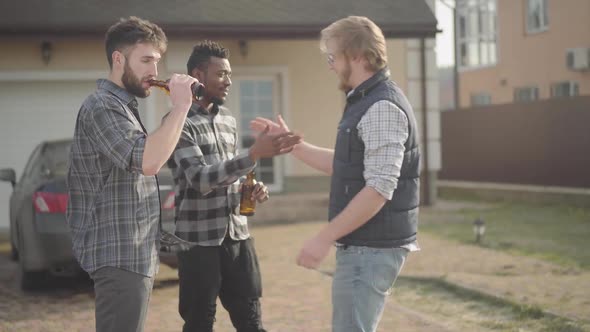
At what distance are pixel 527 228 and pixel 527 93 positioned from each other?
13.3 meters

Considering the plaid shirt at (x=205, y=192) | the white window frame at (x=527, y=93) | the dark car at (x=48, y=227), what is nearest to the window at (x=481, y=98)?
the white window frame at (x=527, y=93)

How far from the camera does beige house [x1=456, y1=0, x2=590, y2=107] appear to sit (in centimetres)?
2298

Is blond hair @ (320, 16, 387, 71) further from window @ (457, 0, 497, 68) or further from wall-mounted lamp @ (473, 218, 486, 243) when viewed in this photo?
window @ (457, 0, 497, 68)

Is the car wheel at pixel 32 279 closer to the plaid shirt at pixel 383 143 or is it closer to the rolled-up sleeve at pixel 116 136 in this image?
the rolled-up sleeve at pixel 116 136

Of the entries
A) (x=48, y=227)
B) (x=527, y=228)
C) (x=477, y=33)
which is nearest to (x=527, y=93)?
(x=477, y=33)

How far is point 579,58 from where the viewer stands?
22.3 m

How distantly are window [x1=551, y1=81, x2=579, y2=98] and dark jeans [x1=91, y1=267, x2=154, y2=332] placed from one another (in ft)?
69.6

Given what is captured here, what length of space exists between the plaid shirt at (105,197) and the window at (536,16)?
22227 millimetres

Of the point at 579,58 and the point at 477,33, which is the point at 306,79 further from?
the point at 477,33

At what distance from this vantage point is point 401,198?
3.78 metres

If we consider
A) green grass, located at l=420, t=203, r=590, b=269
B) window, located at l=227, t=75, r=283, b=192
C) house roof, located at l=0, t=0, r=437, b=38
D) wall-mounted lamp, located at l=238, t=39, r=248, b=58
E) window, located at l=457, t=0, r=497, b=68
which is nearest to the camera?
green grass, located at l=420, t=203, r=590, b=269

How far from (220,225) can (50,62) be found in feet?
34.0

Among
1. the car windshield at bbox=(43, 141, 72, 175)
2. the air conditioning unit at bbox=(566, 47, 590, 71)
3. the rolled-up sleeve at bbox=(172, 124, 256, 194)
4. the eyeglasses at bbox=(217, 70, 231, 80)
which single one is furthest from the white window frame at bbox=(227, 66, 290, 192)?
the rolled-up sleeve at bbox=(172, 124, 256, 194)

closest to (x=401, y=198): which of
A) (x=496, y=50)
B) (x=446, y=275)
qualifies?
(x=446, y=275)
